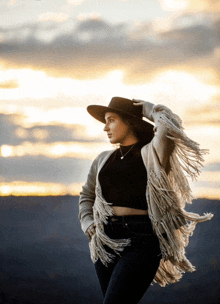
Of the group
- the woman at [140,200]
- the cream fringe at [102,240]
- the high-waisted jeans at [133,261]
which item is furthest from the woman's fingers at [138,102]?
the high-waisted jeans at [133,261]

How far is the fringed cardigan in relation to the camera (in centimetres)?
231

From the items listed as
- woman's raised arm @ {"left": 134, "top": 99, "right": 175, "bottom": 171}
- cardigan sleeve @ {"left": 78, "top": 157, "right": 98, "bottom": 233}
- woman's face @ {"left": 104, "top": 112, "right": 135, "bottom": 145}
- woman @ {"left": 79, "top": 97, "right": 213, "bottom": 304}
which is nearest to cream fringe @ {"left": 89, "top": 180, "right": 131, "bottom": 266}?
woman @ {"left": 79, "top": 97, "right": 213, "bottom": 304}

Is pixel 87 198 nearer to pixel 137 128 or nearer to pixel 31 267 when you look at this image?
pixel 137 128

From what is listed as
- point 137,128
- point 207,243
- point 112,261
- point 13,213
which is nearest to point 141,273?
point 112,261

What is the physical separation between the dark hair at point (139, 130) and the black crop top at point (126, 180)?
→ 60 mm

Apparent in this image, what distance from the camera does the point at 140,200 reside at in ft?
7.66

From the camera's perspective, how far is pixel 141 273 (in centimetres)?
226

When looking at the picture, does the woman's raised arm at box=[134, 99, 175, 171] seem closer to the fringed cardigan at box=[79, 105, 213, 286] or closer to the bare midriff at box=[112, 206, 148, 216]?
the fringed cardigan at box=[79, 105, 213, 286]

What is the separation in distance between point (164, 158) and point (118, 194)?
34cm

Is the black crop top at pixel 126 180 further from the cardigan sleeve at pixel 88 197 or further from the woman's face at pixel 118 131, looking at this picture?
the cardigan sleeve at pixel 88 197

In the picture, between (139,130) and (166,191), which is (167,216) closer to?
(166,191)

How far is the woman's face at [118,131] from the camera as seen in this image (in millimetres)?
2527

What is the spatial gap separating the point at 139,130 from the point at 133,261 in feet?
2.63

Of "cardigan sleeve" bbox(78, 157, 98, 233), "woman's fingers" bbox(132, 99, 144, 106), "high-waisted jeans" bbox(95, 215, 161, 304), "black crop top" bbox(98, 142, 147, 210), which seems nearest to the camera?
"high-waisted jeans" bbox(95, 215, 161, 304)
